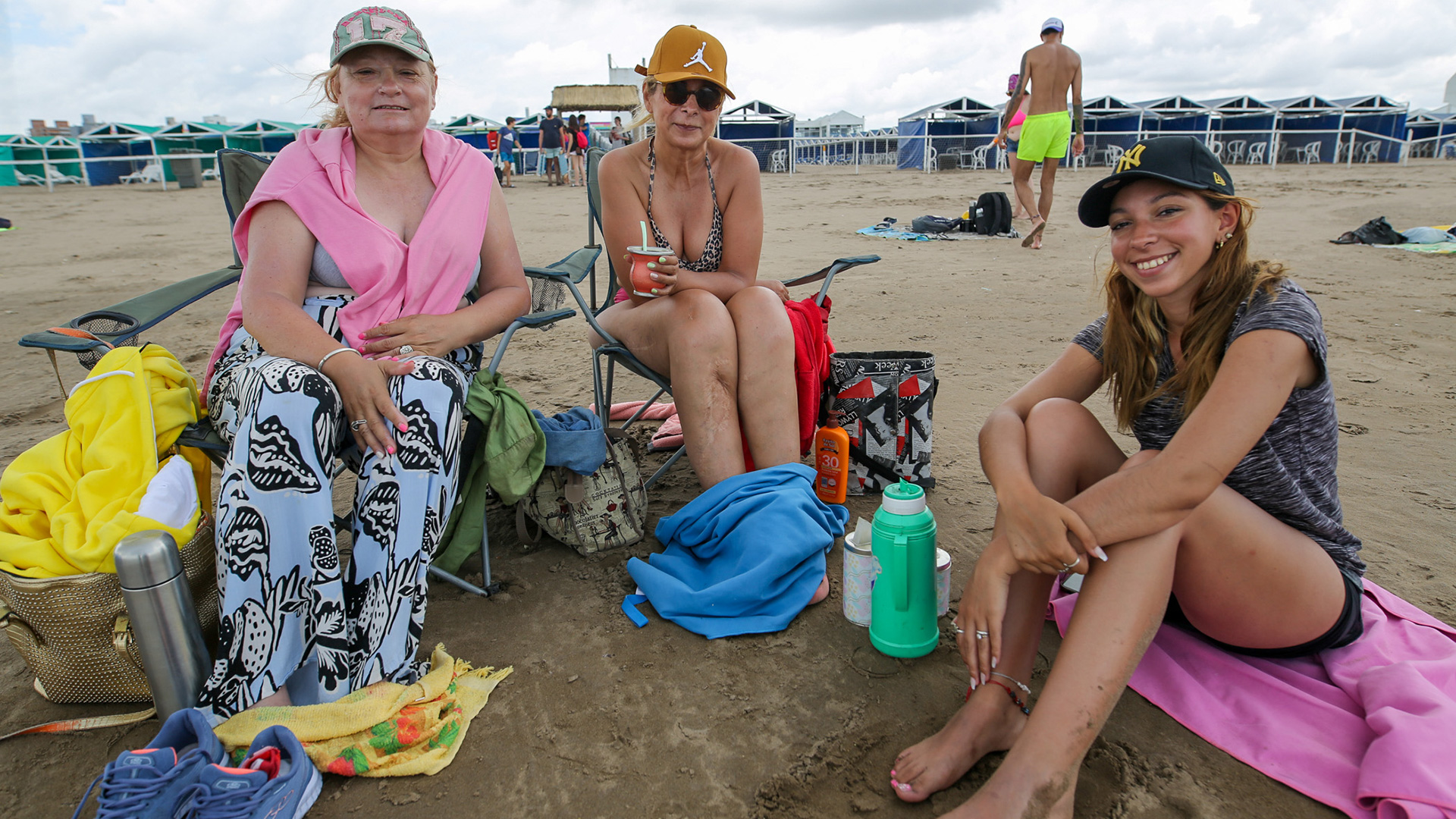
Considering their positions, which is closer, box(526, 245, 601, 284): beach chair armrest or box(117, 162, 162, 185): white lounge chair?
box(526, 245, 601, 284): beach chair armrest

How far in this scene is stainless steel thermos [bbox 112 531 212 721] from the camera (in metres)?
1.53

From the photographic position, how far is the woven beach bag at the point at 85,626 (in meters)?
1.65

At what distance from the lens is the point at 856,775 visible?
5.18ft

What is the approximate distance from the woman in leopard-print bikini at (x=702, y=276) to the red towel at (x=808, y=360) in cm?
11

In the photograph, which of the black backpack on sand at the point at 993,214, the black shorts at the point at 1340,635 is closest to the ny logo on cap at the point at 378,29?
the black shorts at the point at 1340,635

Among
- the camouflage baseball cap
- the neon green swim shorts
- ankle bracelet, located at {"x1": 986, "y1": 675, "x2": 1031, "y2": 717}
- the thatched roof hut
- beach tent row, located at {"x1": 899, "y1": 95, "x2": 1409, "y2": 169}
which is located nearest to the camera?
ankle bracelet, located at {"x1": 986, "y1": 675, "x2": 1031, "y2": 717}

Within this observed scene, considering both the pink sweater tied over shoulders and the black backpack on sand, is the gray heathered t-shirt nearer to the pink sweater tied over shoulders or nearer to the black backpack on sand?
the pink sweater tied over shoulders

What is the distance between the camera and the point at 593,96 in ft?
86.1

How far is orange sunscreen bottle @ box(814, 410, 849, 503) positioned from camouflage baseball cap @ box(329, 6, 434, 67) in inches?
66.5

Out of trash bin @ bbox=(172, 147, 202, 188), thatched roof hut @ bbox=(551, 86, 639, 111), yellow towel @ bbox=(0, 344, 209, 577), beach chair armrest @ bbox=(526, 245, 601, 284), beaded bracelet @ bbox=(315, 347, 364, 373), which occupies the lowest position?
yellow towel @ bbox=(0, 344, 209, 577)

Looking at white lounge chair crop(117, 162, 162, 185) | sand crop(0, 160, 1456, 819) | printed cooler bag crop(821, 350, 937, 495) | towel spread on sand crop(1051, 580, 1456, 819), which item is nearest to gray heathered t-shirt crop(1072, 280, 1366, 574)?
towel spread on sand crop(1051, 580, 1456, 819)

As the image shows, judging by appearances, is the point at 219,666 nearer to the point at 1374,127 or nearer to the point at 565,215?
the point at 565,215

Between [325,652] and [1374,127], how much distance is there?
32.5m

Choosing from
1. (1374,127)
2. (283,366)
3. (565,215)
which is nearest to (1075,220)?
(565,215)
